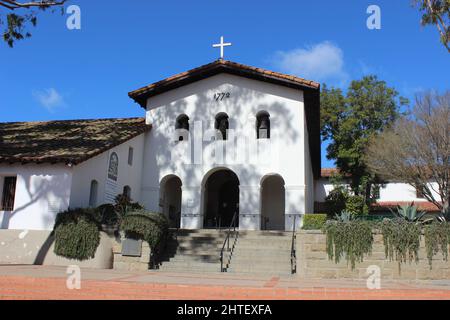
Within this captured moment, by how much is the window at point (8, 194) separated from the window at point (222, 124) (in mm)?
8460

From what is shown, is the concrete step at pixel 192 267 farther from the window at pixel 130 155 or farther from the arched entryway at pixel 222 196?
the arched entryway at pixel 222 196

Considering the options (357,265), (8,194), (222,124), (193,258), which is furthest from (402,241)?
(8,194)

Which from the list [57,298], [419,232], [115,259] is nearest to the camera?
[57,298]

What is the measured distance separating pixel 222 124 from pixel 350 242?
9332 millimetres

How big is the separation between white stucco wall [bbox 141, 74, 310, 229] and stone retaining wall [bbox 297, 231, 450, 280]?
5.64 m

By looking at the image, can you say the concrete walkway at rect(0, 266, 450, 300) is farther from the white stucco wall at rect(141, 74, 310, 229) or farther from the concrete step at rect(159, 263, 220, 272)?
the white stucco wall at rect(141, 74, 310, 229)

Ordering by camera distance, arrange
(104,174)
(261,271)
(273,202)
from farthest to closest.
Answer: (273,202), (104,174), (261,271)

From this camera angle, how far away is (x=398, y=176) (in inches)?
942

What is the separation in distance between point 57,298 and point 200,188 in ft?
36.0

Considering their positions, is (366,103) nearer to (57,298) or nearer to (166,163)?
(166,163)

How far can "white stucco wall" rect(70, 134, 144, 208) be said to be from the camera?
15289 millimetres

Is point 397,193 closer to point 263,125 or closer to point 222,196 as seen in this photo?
point 222,196

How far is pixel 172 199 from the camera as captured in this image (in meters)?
21.8
